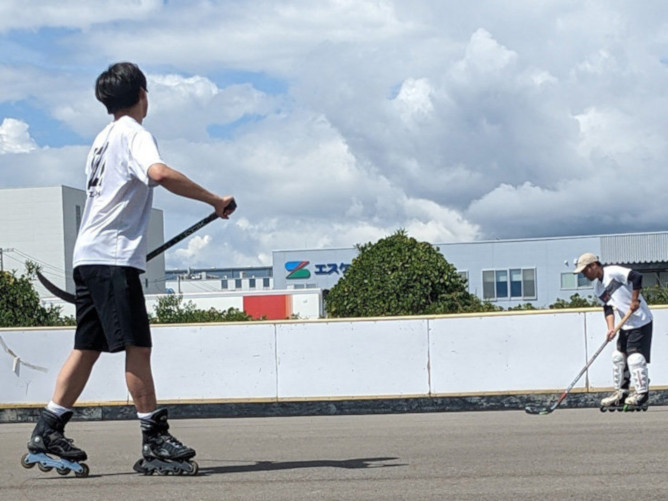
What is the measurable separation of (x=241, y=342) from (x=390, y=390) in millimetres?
1759

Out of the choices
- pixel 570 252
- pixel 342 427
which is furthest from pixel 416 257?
pixel 570 252

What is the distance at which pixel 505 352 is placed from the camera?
12.5 m

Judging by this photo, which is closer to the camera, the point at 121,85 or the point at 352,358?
the point at 121,85

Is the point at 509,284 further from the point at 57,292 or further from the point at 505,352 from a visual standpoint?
the point at 57,292

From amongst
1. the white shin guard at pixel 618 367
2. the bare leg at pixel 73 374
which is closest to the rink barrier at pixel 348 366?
the white shin guard at pixel 618 367

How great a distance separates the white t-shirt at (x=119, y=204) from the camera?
17.6ft

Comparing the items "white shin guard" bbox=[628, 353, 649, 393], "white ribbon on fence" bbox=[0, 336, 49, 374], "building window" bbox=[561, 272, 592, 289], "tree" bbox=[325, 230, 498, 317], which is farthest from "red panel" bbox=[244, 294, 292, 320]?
"white shin guard" bbox=[628, 353, 649, 393]

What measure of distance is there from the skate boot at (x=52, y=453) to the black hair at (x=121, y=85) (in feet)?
5.20

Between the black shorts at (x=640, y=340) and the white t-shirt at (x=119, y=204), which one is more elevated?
the white t-shirt at (x=119, y=204)

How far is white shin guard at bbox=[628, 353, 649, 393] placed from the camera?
1080 centimetres

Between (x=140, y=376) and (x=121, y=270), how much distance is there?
20.1 inches

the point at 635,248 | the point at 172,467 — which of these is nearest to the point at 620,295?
the point at 172,467

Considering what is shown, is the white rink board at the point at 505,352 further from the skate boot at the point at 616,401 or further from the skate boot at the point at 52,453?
the skate boot at the point at 52,453

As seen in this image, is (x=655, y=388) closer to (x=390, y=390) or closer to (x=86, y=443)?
(x=390, y=390)
